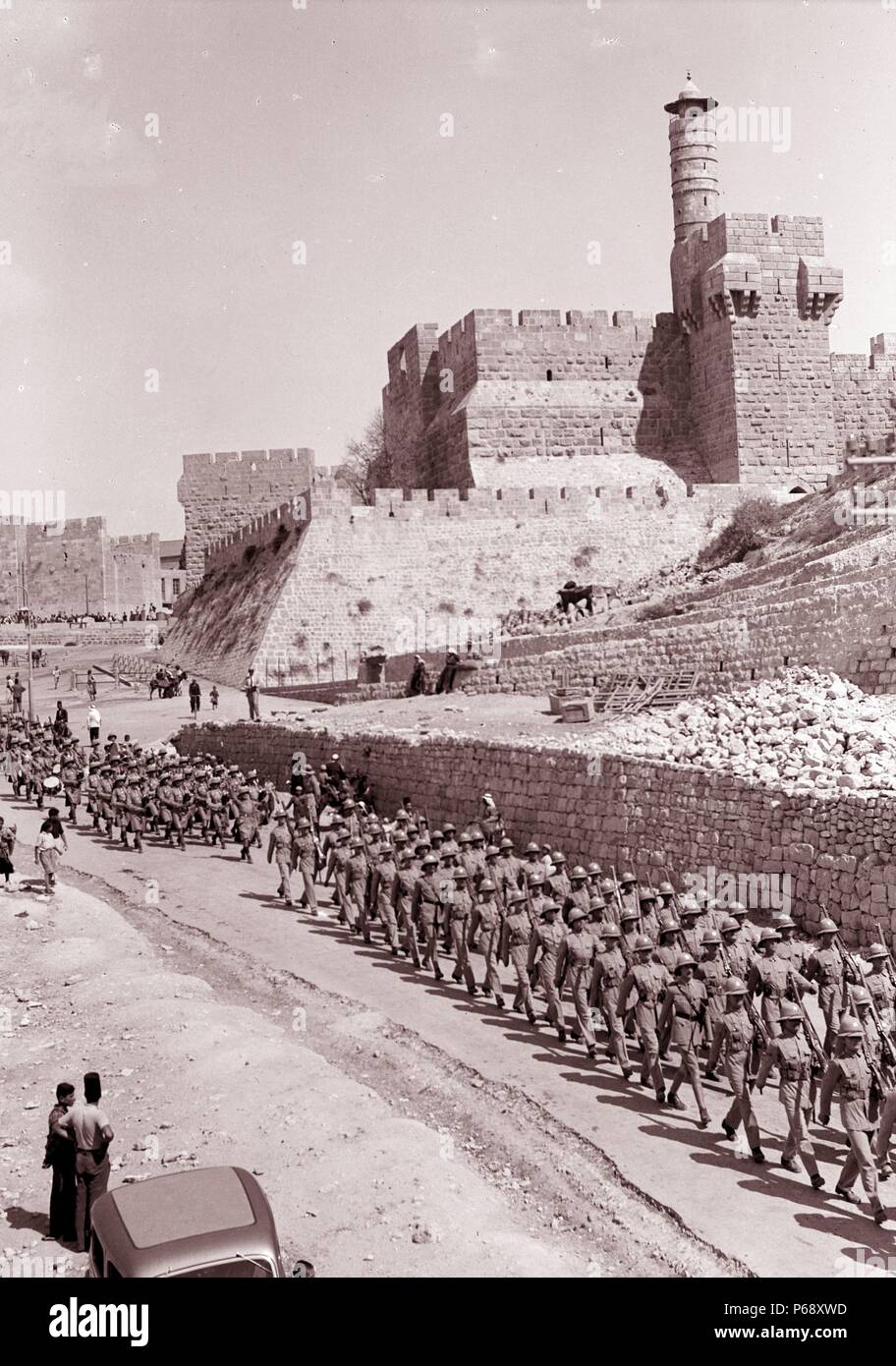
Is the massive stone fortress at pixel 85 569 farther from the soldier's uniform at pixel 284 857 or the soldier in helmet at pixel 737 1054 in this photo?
the soldier in helmet at pixel 737 1054

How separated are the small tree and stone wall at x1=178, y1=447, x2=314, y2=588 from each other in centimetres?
155

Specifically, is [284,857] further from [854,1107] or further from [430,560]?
[430,560]

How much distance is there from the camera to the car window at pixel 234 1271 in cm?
506

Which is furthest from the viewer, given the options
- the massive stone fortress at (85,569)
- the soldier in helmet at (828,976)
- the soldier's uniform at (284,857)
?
the massive stone fortress at (85,569)

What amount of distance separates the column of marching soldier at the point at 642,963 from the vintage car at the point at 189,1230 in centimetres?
341

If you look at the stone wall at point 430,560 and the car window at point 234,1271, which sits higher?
the stone wall at point 430,560

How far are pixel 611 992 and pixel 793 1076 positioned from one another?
2139 mm

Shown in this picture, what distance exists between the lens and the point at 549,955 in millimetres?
10812

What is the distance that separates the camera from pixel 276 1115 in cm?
856

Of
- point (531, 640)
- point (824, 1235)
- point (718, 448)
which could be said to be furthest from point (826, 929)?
point (718, 448)

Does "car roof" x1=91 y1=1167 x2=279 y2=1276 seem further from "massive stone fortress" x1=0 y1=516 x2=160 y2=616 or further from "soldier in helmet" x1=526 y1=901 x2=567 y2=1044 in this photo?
"massive stone fortress" x1=0 y1=516 x2=160 y2=616

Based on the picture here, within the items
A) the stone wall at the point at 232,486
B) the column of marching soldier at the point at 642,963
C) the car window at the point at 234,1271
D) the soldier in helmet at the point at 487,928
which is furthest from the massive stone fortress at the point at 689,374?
the car window at the point at 234,1271

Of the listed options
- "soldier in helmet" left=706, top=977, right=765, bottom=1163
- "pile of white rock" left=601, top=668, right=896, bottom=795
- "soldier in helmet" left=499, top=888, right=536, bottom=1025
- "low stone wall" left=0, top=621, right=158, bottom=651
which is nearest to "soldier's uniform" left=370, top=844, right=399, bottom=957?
"soldier in helmet" left=499, top=888, right=536, bottom=1025
